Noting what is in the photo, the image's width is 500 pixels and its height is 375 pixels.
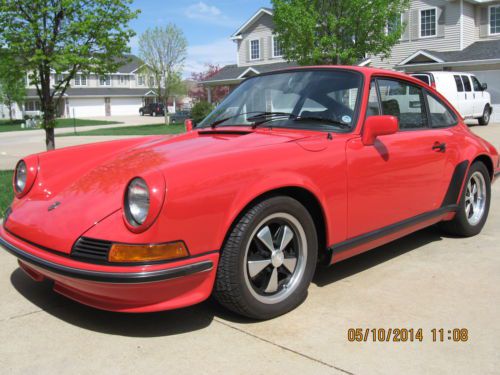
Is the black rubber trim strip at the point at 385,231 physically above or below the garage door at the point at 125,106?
below

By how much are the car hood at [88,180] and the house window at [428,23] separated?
2451 cm

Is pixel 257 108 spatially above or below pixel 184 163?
above

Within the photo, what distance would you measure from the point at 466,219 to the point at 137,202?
10.7 ft

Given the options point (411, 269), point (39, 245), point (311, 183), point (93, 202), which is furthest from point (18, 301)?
point (411, 269)

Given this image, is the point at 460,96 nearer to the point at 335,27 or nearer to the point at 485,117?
the point at 485,117

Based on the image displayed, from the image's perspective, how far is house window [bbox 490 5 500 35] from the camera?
81.2ft

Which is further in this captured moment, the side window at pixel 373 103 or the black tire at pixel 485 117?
the black tire at pixel 485 117

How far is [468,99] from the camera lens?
18.5 m

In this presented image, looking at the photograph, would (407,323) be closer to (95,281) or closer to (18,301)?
(95,281)

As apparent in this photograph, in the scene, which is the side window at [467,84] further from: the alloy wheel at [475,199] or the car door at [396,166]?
the car door at [396,166]

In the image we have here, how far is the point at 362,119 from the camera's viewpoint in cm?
354

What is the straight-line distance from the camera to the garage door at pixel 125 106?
6312cm

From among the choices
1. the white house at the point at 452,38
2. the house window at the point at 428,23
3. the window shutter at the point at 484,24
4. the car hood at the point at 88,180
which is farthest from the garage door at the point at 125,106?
the car hood at the point at 88,180

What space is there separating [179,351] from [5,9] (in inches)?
321
